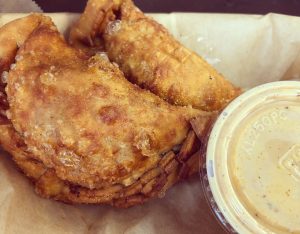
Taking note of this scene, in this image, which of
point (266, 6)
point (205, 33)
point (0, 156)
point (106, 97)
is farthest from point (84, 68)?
point (266, 6)

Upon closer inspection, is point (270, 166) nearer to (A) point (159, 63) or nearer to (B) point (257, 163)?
(B) point (257, 163)

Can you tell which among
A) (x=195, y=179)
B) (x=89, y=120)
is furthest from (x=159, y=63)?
(x=195, y=179)

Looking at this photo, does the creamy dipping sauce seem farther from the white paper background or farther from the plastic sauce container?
the white paper background

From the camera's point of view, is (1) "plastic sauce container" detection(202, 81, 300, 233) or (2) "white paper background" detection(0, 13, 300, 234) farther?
(2) "white paper background" detection(0, 13, 300, 234)

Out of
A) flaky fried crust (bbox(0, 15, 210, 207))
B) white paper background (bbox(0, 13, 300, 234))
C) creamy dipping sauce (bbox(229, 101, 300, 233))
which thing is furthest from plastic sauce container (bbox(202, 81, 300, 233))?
white paper background (bbox(0, 13, 300, 234))

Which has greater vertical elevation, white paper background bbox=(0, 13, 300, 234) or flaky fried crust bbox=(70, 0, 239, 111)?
flaky fried crust bbox=(70, 0, 239, 111)

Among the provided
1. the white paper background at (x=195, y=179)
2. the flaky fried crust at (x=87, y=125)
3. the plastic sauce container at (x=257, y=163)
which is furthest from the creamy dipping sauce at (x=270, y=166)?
the white paper background at (x=195, y=179)

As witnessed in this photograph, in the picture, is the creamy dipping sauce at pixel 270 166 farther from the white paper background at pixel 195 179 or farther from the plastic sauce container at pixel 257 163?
the white paper background at pixel 195 179
